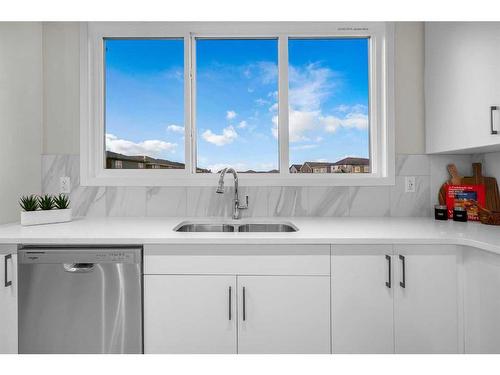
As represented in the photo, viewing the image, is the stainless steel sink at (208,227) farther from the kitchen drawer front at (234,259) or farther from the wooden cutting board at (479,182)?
the wooden cutting board at (479,182)

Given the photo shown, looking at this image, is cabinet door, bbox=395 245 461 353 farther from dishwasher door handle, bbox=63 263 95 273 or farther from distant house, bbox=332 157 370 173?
dishwasher door handle, bbox=63 263 95 273

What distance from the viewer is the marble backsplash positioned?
2.09m

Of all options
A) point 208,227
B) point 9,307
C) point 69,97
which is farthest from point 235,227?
point 69,97

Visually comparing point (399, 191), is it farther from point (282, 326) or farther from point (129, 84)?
point (129, 84)

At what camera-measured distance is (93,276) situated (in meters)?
1.38

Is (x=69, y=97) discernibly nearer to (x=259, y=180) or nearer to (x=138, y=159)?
(x=138, y=159)

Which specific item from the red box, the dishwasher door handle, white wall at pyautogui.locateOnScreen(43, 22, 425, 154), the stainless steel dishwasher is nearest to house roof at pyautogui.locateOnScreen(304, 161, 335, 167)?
white wall at pyautogui.locateOnScreen(43, 22, 425, 154)

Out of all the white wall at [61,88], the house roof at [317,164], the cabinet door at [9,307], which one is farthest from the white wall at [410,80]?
the cabinet door at [9,307]

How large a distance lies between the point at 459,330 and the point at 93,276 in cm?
162

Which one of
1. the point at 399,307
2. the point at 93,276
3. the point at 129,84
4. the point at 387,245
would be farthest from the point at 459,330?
the point at 129,84

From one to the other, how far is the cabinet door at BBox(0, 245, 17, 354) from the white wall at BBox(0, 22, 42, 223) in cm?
52

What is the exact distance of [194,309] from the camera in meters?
1.38

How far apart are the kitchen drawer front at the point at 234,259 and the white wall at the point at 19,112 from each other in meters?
1.09
